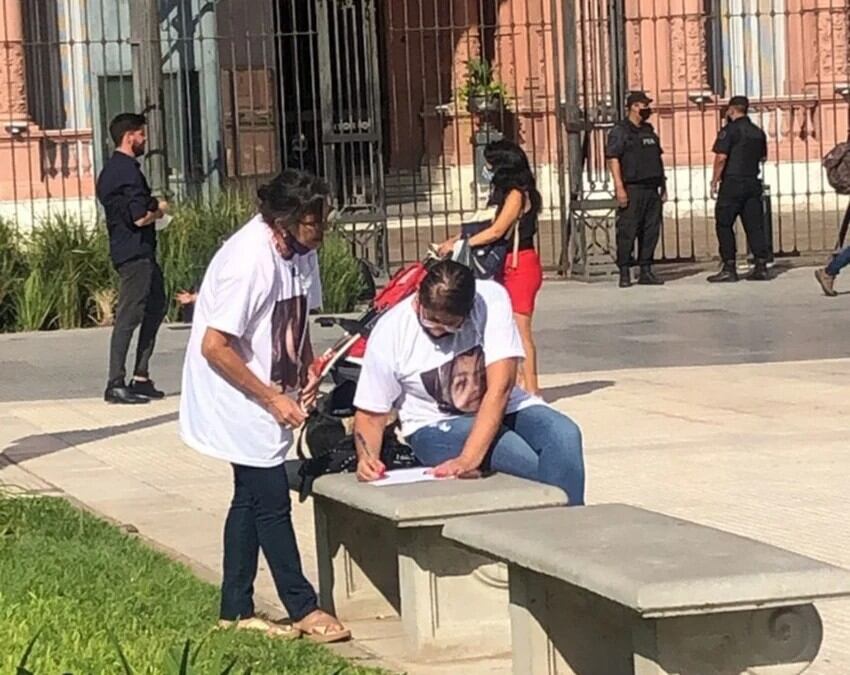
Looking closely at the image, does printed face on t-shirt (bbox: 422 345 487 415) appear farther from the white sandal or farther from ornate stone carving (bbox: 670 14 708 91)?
ornate stone carving (bbox: 670 14 708 91)

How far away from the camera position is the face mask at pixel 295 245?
708 cm

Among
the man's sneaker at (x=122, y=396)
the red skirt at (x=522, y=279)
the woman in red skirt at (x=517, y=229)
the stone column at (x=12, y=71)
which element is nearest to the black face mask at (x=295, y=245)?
the woman in red skirt at (x=517, y=229)

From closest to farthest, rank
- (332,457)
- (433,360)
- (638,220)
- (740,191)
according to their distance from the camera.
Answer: (433,360) < (332,457) < (638,220) < (740,191)

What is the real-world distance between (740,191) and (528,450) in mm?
12662

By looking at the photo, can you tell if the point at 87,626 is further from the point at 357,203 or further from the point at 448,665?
the point at 357,203

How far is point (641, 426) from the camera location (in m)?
11.7

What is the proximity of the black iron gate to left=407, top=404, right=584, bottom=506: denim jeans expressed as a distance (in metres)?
12.3

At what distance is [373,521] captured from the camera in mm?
7320

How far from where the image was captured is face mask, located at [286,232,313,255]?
7.08 metres

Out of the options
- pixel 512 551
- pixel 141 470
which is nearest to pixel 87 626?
pixel 512 551

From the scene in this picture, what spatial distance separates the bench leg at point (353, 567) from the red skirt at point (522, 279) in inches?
177

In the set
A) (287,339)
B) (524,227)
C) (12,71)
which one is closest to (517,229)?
(524,227)

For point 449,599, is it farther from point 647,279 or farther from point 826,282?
point 647,279

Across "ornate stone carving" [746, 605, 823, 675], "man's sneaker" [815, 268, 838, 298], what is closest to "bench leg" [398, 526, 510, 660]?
"ornate stone carving" [746, 605, 823, 675]
